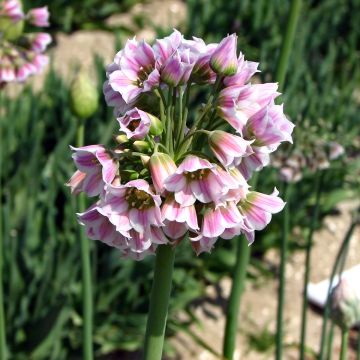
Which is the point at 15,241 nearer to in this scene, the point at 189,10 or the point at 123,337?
the point at 123,337

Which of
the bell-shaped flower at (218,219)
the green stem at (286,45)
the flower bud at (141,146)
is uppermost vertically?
the green stem at (286,45)

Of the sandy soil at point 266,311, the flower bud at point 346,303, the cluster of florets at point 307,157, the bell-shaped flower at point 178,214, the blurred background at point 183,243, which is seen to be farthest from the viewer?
the sandy soil at point 266,311

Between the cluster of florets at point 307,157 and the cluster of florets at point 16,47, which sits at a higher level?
the cluster of florets at point 16,47

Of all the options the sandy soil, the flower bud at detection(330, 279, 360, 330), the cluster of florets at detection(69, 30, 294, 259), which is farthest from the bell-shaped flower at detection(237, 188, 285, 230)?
the sandy soil

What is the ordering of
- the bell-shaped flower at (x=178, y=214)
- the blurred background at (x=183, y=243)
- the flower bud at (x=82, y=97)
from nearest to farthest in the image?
the bell-shaped flower at (x=178, y=214) → the flower bud at (x=82, y=97) → the blurred background at (x=183, y=243)

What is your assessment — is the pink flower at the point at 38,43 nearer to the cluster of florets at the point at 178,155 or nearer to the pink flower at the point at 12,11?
the pink flower at the point at 12,11

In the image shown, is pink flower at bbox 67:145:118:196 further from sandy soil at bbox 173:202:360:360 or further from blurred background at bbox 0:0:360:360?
sandy soil at bbox 173:202:360:360

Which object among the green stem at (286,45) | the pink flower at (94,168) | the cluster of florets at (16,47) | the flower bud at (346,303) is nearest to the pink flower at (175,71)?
the pink flower at (94,168)
